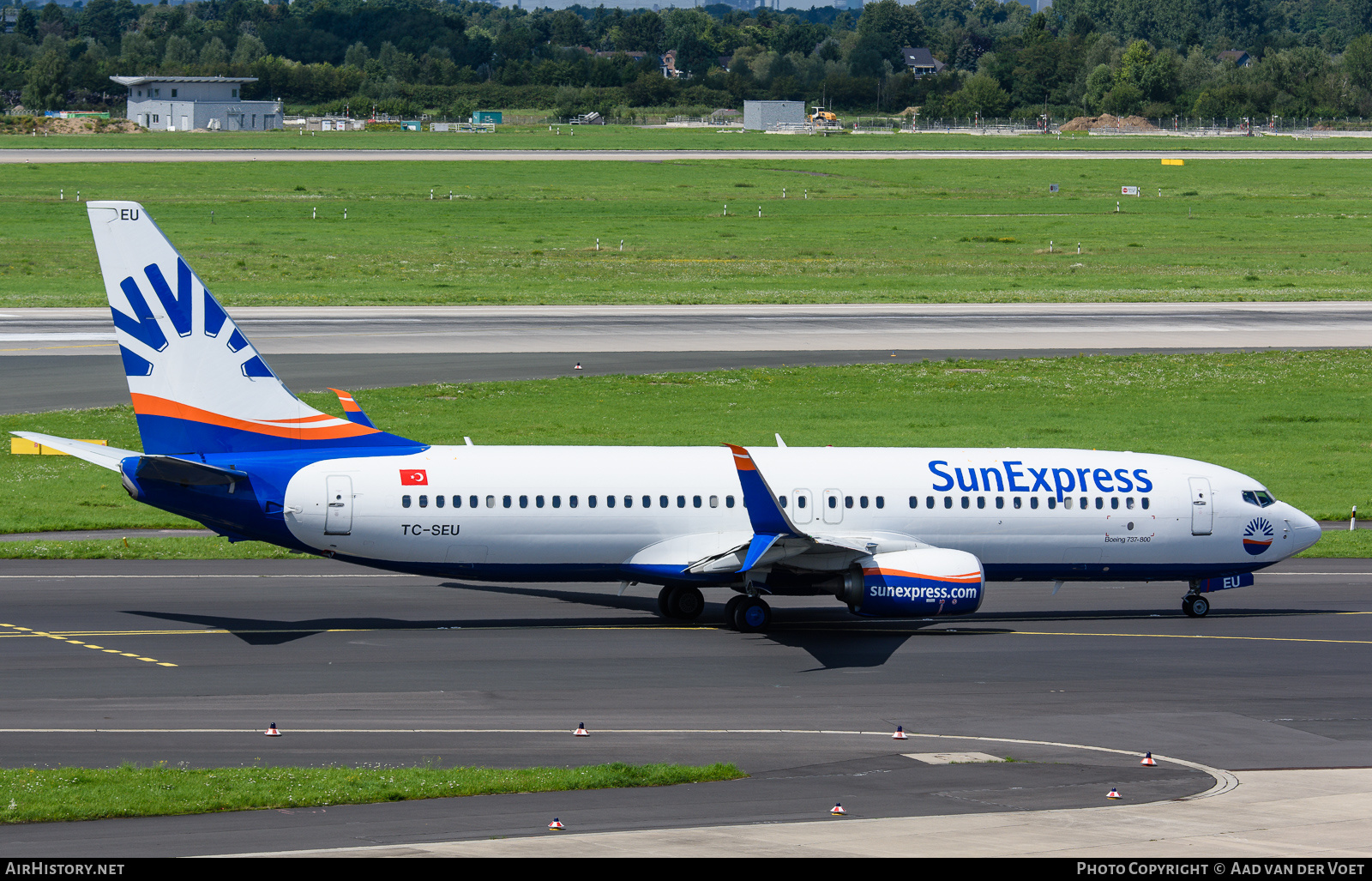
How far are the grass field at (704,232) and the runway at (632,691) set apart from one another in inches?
2024

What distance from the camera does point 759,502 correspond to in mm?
32906

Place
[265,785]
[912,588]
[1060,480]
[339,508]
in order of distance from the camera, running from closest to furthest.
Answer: [265,785] < [912,588] < [339,508] < [1060,480]

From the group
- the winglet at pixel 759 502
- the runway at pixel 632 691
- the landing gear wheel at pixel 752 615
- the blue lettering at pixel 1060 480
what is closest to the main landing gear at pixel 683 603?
the runway at pixel 632 691

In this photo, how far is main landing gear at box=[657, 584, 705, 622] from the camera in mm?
36125

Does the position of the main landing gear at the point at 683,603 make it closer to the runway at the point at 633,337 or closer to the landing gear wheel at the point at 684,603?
the landing gear wheel at the point at 684,603

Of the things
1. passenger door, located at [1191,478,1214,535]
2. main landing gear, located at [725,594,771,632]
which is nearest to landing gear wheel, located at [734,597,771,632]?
main landing gear, located at [725,594,771,632]

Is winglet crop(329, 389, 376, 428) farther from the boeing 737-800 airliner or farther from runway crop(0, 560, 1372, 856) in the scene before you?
runway crop(0, 560, 1372, 856)

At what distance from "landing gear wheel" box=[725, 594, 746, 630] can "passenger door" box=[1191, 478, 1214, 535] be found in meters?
11.0

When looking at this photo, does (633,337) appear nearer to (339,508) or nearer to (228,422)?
(228,422)

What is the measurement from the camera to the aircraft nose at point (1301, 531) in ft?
124

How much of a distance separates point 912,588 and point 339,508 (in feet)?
40.6

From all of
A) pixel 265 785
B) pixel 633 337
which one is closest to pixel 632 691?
pixel 265 785

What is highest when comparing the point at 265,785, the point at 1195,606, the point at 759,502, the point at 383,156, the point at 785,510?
the point at 383,156

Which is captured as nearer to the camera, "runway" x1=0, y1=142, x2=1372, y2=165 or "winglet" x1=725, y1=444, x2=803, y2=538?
"winglet" x1=725, y1=444, x2=803, y2=538
